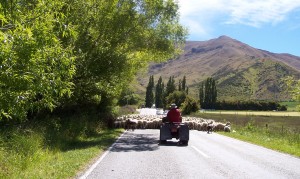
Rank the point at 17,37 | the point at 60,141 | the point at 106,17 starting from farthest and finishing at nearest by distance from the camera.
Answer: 1. the point at 106,17
2. the point at 60,141
3. the point at 17,37

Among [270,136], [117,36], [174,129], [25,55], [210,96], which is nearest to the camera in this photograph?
[25,55]

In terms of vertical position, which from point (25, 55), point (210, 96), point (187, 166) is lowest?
point (187, 166)

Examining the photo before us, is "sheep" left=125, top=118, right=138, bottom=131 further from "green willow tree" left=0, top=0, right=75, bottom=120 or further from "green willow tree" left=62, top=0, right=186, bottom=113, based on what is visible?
"green willow tree" left=0, top=0, right=75, bottom=120

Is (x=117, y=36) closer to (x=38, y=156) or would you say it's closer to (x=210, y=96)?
(x=38, y=156)

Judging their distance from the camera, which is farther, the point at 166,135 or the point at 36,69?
the point at 166,135

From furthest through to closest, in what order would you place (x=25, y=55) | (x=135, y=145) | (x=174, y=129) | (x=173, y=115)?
(x=173, y=115) < (x=174, y=129) < (x=135, y=145) < (x=25, y=55)

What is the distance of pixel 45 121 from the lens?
18.9 m

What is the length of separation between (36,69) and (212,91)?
135 meters

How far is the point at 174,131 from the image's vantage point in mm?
18156

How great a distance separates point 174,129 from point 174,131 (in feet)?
0.40

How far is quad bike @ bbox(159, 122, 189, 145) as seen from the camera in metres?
17.7

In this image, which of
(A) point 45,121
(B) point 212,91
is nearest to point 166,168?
(A) point 45,121

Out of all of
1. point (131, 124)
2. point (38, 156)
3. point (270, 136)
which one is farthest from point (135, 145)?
point (270, 136)

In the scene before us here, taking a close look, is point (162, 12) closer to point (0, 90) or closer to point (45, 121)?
point (45, 121)
